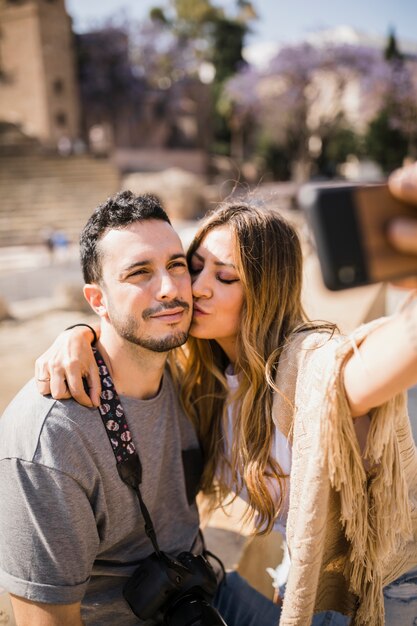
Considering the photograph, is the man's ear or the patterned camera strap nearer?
the patterned camera strap

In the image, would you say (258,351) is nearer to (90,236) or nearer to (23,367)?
(90,236)

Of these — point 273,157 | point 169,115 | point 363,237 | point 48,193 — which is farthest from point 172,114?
point 363,237

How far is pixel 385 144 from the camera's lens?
31312 millimetres

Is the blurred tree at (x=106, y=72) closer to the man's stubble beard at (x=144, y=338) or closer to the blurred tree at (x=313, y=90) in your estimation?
the blurred tree at (x=313, y=90)

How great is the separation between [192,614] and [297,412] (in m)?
0.80

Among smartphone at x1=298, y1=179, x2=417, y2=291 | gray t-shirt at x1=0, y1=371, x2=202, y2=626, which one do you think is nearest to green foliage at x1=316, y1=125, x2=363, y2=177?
gray t-shirt at x1=0, y1=371, x2=202, y2=626

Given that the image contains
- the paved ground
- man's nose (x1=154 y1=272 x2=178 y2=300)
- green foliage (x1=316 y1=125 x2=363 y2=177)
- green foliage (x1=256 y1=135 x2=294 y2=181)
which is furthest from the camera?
green foliage (x1=256 y1=135 x2=294 y2=181)

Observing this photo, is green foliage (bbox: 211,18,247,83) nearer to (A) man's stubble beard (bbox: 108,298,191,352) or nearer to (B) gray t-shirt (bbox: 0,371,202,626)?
(A) man's stubble beard (bbox: 108,298,191,352)

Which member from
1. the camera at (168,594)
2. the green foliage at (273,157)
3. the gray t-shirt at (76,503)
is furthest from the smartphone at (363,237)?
the green foliage at (273,157)

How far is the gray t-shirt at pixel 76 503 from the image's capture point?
1528 millimetres

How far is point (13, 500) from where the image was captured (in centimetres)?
154

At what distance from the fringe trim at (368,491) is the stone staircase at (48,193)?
53.5ft

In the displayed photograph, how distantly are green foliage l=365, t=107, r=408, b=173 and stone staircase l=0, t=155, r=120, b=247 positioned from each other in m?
17.4

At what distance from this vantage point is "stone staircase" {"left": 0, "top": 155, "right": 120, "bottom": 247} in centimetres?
1770
